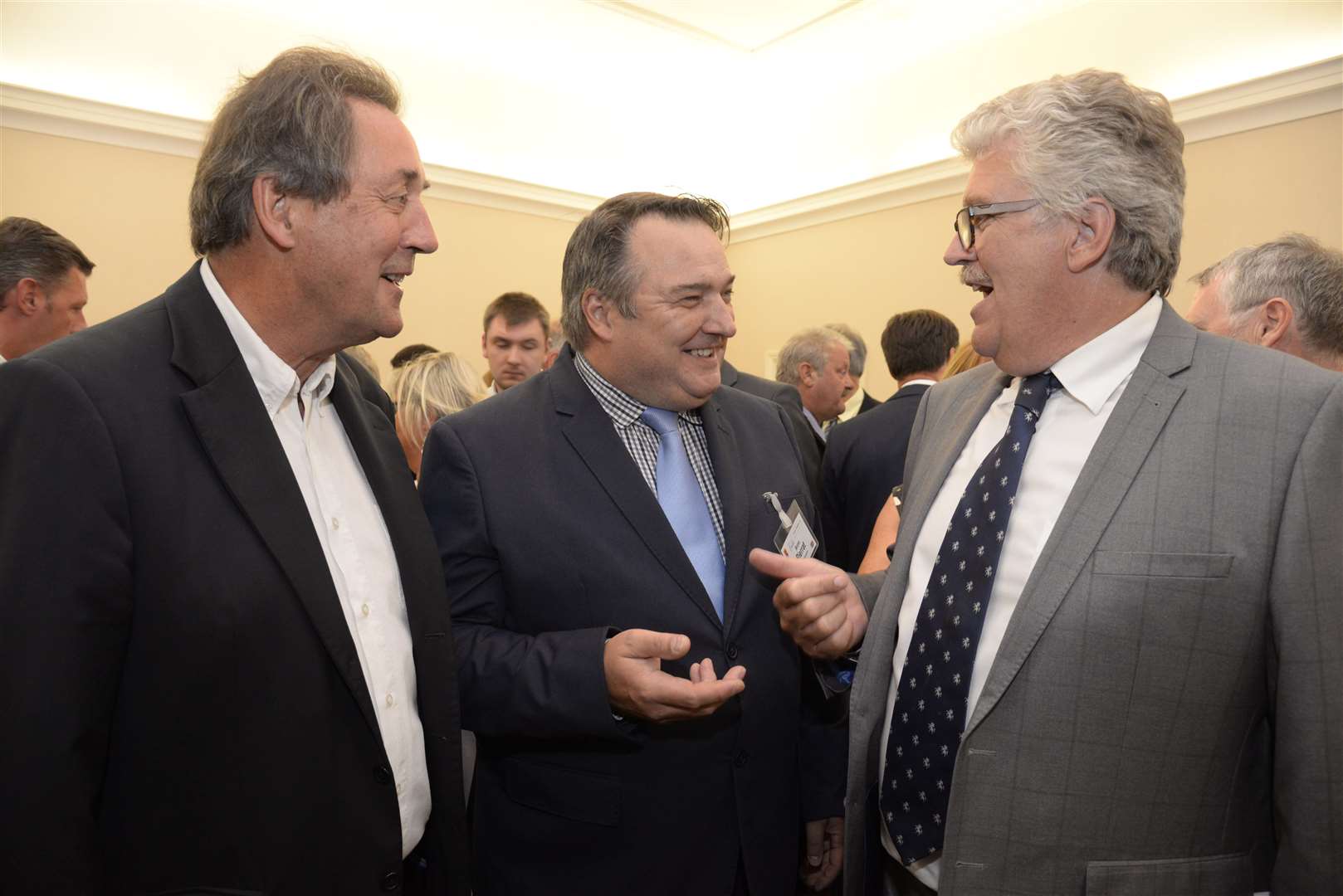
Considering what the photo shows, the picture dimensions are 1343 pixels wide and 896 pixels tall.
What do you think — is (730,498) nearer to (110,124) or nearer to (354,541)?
(354,541)

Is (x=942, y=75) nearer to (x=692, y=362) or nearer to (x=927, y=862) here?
(x=692, y=362)

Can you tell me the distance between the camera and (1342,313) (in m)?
2.24

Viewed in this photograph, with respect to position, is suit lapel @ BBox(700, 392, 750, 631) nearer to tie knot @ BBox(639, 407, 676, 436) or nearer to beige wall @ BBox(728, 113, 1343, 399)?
tie knot @ BBox(639, 407, 676, 436)

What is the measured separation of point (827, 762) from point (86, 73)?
698cm

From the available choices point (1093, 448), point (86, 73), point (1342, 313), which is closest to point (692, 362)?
point (1093, 448)

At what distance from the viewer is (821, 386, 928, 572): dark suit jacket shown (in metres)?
3.51

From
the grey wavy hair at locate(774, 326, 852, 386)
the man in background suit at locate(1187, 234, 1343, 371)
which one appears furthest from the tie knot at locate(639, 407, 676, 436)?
the grey wavy hair at locate(774, 326, 852, 386)

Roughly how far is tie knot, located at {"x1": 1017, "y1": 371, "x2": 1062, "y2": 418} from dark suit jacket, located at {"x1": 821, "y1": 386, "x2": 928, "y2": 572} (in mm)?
1865

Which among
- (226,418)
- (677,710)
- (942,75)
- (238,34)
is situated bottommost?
(677,710)

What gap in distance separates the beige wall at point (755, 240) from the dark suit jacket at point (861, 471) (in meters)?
3.45

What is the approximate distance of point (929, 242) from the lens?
741cm

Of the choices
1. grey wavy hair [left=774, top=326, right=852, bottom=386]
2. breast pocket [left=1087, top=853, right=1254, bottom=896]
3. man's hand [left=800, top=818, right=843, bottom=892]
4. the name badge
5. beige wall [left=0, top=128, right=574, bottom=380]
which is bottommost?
man's hand [left=800, top=818, right=843, bottom=892]

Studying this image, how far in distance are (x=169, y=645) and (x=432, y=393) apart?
7.82 feet

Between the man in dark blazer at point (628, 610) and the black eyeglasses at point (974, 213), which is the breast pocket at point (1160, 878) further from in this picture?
the black eyeglasses at point (974, 213)
